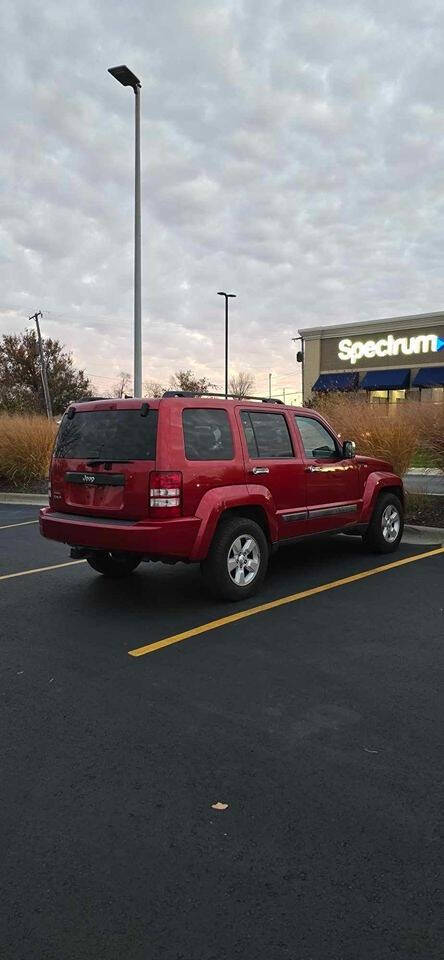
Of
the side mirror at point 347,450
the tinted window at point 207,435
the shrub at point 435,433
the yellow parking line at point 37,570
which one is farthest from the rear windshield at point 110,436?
the shrub at point 435,433

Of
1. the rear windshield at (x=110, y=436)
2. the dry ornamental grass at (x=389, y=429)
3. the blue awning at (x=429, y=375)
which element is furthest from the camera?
the blue awning at (x=429, y=375)

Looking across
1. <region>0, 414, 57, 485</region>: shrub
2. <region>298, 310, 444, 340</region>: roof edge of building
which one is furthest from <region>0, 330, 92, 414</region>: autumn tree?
<region>0, 414, 57, 485</region>: shrub

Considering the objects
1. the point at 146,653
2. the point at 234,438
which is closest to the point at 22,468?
the point at 234,438

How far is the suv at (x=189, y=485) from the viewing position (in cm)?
525

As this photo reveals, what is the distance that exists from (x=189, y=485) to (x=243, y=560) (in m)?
0.96

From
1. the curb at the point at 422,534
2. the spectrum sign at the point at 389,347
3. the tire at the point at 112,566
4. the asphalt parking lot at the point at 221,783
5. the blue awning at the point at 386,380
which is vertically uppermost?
the spectrum sign at the point at 389,347

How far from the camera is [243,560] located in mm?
5801

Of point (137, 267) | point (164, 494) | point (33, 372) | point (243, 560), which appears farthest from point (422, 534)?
point (33, 372)

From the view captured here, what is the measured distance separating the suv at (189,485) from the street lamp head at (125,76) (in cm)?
1095

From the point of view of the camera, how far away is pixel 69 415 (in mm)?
6098

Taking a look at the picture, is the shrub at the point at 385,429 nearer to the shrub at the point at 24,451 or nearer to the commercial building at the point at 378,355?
the shrub at the point at 24,451

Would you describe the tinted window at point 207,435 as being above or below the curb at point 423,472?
above

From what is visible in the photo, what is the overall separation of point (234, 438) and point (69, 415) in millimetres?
1604

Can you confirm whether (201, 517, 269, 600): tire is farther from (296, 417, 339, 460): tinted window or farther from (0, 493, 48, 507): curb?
(0, 493, 48, 507): curb
